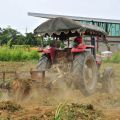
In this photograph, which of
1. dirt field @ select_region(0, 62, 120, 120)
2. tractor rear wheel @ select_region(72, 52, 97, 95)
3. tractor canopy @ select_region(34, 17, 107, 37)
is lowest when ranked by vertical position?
dirt field @ select_region(0, 62, 120, 120)

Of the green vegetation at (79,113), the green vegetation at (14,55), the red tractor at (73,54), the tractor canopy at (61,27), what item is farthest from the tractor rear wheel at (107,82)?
the green vegetation at (14,55)

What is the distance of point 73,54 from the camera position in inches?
436

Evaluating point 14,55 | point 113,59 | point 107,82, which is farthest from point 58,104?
point 113,59

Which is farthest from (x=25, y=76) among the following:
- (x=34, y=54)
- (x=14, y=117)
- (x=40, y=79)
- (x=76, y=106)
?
(x=34, y=54)

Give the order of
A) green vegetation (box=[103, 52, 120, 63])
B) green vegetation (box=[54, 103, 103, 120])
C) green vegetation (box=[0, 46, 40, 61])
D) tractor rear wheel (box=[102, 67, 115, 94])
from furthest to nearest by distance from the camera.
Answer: green vegetation (box=[103, 52, 120, 63]) → green vegetation (box=[0, 46, 40, 61]) → tractor rear wheel (box=[102, 67, 115, 94]) → green vegetation (box=[54, 103, 103, 120])

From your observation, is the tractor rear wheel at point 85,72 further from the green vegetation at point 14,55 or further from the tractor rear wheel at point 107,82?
the green vegetation at point 14,55

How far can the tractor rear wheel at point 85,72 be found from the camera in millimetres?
10555

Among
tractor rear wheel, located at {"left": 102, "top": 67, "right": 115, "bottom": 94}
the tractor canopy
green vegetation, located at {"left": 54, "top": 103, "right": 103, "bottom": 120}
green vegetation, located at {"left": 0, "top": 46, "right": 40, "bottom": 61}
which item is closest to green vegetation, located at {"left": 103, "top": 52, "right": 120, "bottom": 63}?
green vegetation, located at {"left": 0, "top": 46, "right": 40, "bottom": 61}

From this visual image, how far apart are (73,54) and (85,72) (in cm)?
60

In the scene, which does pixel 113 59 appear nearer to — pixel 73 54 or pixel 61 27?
pixel 73 54

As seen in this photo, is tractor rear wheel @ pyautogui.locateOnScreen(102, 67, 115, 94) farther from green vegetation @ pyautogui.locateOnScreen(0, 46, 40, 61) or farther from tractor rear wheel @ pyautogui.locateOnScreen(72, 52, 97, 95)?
green vegetation @ pyautogui.locateOnScreen(0, 46, 40, 61)

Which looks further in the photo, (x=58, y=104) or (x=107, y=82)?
(x=107, y=82)

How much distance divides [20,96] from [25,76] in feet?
2.29

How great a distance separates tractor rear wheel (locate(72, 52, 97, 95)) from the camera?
10555mm
